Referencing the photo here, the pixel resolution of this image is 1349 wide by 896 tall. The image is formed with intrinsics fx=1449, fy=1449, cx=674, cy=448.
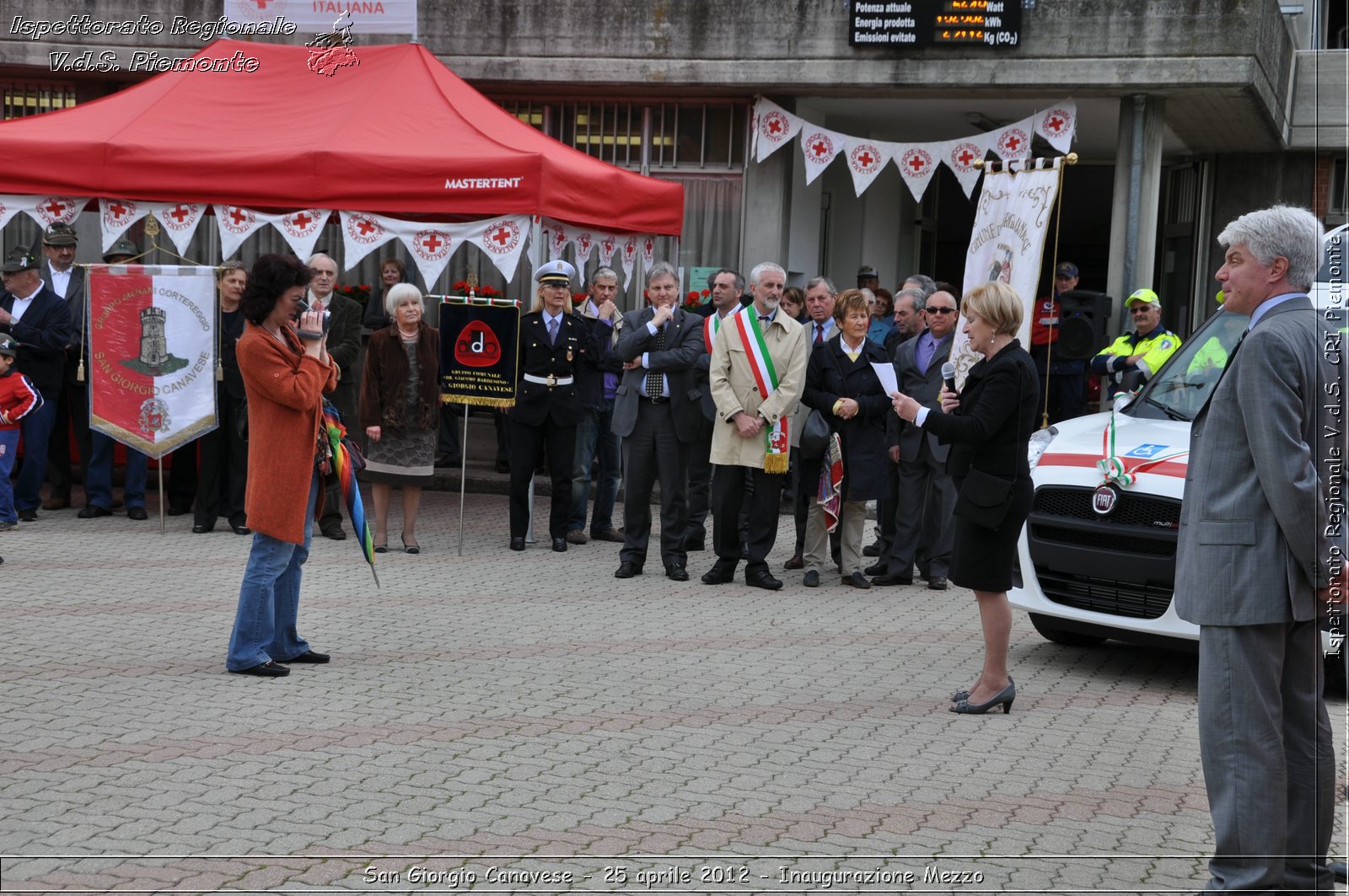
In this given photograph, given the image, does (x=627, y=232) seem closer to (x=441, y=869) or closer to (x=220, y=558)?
(x=220, y=558)

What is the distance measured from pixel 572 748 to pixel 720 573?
14.0ft

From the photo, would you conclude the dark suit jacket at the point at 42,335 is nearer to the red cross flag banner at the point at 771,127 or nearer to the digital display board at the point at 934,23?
the red cross flag banner at the point at 771,127

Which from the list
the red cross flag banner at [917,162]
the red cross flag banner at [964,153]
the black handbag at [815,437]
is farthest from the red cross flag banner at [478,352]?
the red cross flag banner at [964,153]

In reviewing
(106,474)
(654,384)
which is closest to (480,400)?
(654,384)

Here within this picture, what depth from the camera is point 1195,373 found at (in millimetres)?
8242

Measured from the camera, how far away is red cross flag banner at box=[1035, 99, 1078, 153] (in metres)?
15.1

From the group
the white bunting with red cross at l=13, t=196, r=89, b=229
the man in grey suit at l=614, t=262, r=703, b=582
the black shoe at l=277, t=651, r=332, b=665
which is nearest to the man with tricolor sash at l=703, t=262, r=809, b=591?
the man in grey suit at l=614, t=262, r=703, b=582

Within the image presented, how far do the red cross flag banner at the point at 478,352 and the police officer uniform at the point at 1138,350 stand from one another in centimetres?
502

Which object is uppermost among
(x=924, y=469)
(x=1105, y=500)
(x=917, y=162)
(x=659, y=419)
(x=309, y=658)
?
(x=917, y=162)

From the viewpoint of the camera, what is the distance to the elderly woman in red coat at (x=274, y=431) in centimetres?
693

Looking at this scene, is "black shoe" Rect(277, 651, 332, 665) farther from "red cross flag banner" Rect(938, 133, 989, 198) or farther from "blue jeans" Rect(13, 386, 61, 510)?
"red cross flag banner" Rect(938, 133, 989, 198)

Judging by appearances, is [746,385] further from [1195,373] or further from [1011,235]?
[1195,373]

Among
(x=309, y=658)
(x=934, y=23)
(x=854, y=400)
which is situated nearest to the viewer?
(x=309, y=658)

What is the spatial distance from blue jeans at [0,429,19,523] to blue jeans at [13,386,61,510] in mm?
439
